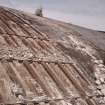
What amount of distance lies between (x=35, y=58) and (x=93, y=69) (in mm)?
1766

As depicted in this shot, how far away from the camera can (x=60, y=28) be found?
951 cm

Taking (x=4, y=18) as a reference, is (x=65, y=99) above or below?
below

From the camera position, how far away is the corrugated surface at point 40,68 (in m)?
5.20

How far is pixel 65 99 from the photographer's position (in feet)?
18.2

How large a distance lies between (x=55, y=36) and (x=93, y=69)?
1729mm

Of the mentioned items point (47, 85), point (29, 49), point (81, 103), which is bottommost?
point (81, 103)

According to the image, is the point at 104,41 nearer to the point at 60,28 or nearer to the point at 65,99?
the point at 60,28

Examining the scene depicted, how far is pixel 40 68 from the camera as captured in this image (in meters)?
6.11

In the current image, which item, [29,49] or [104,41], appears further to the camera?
[104,41]

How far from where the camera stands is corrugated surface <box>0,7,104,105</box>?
5195mm

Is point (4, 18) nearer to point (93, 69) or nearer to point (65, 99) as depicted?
point (93, 69)

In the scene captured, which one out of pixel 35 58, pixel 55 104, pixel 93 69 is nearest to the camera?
pixel 55 104

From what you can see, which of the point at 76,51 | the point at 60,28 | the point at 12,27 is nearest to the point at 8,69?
the point at 12,27

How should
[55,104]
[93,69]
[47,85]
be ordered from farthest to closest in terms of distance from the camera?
[93,69] → [47,85] → [55,104]
